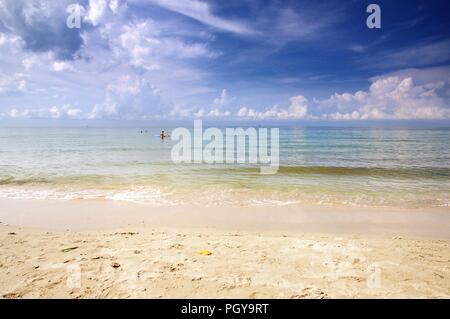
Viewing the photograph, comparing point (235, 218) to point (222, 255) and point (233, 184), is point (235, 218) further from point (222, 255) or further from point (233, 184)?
point (233, 184)

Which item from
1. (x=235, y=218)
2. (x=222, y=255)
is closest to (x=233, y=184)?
(x=235, y=218)

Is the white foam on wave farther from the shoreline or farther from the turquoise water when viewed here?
the shoreline

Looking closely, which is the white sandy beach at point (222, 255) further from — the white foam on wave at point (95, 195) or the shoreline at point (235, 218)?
the white foam on wave at point (95, 195)

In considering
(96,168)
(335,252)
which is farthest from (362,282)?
(96,168)

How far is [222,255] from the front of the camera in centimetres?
590

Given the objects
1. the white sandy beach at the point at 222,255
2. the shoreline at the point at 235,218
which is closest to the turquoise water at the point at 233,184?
the shoreline at the point at 235,218

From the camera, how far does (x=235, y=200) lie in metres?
11.9

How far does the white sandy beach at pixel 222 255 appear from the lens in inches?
180

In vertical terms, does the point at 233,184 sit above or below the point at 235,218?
above

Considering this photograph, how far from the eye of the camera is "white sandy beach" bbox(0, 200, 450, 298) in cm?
457

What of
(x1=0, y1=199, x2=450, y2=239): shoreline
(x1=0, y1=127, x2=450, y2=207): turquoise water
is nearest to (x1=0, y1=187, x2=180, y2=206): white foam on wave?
(x1=0, y1=127, x2=450, y2=207): turquoise water

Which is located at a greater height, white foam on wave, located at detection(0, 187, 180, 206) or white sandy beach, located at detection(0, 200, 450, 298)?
white foam on wave, located at detection(0, 187, 180, 206)
